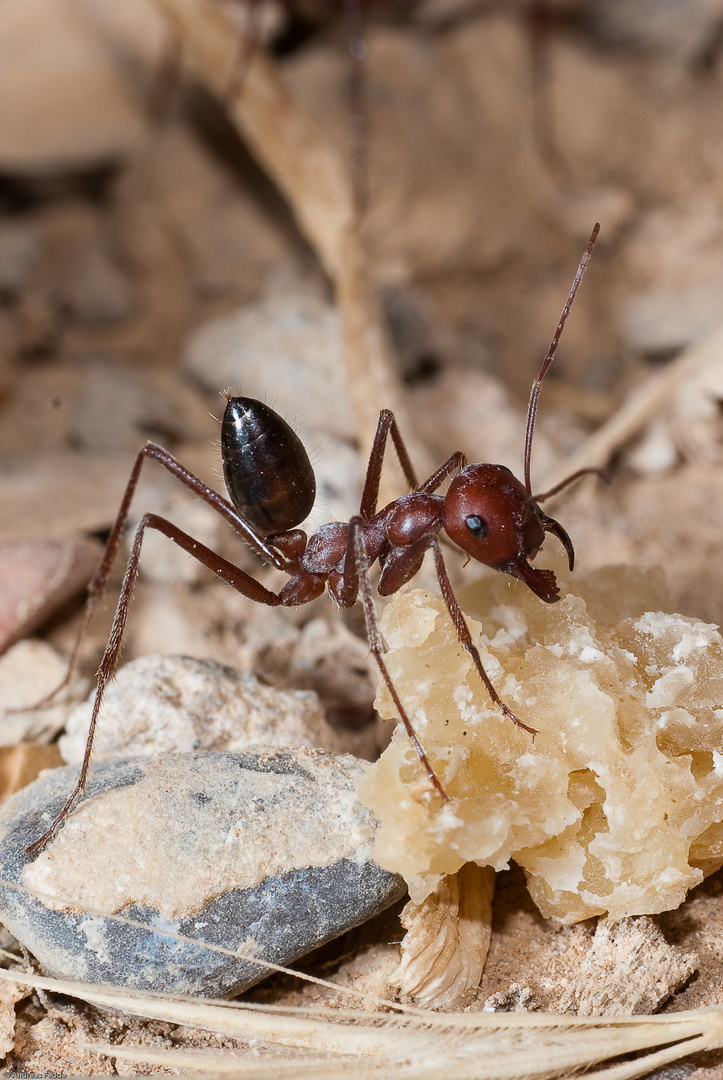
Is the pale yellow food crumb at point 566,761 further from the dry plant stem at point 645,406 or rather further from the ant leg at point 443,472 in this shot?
the dry plant stem at point 645,406

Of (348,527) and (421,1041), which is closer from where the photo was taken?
(421,1041)

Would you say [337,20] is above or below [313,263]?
above

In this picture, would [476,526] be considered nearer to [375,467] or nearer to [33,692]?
[375,467]

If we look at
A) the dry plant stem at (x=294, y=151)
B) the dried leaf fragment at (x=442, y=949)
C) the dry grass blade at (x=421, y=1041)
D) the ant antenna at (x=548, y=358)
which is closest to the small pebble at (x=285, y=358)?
the dry plant stem at (x=294, y=151)

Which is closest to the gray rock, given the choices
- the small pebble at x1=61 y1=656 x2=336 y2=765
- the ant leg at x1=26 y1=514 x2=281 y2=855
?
the ant leg at x1=26 y1=514 x2=281 y2=855

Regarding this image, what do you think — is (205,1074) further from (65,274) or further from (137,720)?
(65,274)

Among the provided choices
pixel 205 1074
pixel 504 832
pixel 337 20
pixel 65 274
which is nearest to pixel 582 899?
pixel 504 832

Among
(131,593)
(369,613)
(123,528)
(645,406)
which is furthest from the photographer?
(645,406)

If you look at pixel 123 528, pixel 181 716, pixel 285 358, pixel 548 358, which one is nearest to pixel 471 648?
pixel 181 716
